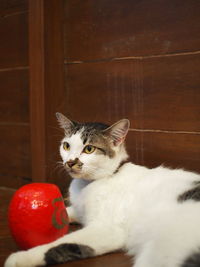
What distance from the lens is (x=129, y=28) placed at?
77.4 inches

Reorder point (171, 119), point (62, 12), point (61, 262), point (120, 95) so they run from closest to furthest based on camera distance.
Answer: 1. point (61, 262)
2. point (171, 119)
3. point (120, 95)
4. point (62, 12)

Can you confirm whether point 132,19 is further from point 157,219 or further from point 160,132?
point 157,219

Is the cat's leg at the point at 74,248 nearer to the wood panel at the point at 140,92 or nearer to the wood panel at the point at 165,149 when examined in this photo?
the wood panel at the point at 165,149

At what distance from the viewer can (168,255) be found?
1008 mm

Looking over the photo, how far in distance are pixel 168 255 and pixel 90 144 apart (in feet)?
2.09

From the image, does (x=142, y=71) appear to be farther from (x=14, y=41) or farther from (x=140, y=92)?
(x=14, y=41)

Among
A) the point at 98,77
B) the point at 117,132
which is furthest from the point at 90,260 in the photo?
the point at 98,77

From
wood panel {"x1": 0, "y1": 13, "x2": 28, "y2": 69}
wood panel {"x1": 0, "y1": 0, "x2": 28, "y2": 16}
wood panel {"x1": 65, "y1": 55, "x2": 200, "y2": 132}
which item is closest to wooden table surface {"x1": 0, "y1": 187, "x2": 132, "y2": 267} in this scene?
wood panel {"x1": 65, "y1": 55, "x2": 200, "y2": 132}

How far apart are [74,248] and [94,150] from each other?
42 cm

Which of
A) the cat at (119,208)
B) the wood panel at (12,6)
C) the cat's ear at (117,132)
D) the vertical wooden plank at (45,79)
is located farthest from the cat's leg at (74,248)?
the wood panel at (12,6)

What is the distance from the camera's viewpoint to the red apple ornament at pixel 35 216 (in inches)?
50.3

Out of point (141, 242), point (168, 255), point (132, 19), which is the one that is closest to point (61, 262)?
point (141, 242)

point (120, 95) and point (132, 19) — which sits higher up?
point (132, 19)

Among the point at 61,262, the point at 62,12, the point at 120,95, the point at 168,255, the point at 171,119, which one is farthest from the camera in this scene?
the point at 62,12
